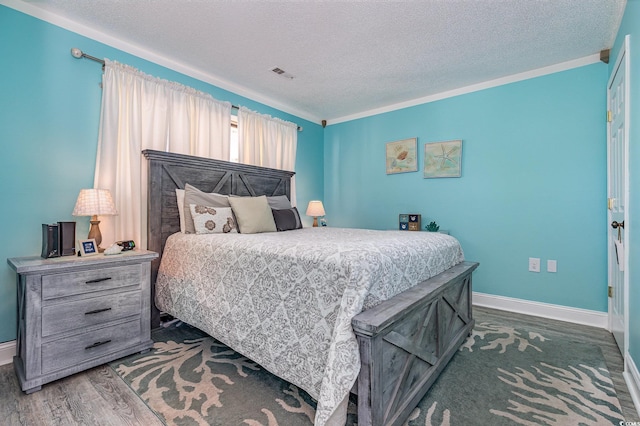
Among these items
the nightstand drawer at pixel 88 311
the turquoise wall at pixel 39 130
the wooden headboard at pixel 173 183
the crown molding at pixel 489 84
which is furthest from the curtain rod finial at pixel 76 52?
the crown molding at pixel 489 84

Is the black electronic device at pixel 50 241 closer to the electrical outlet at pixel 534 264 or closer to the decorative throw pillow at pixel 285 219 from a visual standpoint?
the decorative throw pillow at pixel 285 219

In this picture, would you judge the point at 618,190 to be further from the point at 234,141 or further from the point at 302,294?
the point at 234,141

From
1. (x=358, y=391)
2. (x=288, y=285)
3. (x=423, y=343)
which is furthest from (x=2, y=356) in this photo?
(x=423, y=343)

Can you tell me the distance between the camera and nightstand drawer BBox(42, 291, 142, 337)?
1754 mm

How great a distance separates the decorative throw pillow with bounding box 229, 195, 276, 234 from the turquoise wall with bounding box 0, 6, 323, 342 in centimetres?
120

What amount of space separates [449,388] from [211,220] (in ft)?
7.11

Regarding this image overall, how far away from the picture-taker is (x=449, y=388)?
67.6 inches

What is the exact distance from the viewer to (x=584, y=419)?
1.46m

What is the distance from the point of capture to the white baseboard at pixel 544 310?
106 inches

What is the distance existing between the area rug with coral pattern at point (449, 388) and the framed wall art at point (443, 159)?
6.48 feet

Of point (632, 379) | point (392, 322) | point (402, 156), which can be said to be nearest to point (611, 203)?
point (632, 379)

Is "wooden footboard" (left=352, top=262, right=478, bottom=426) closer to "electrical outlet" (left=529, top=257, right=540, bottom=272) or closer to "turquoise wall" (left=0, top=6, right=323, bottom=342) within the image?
"electrical outlet" (left=529, top=257, right=540, bottom=272)

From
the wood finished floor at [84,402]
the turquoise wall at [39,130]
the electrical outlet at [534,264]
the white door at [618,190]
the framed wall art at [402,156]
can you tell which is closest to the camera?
the wood finished floor at [84,402]

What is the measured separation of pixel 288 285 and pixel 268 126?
2775 millimetres
